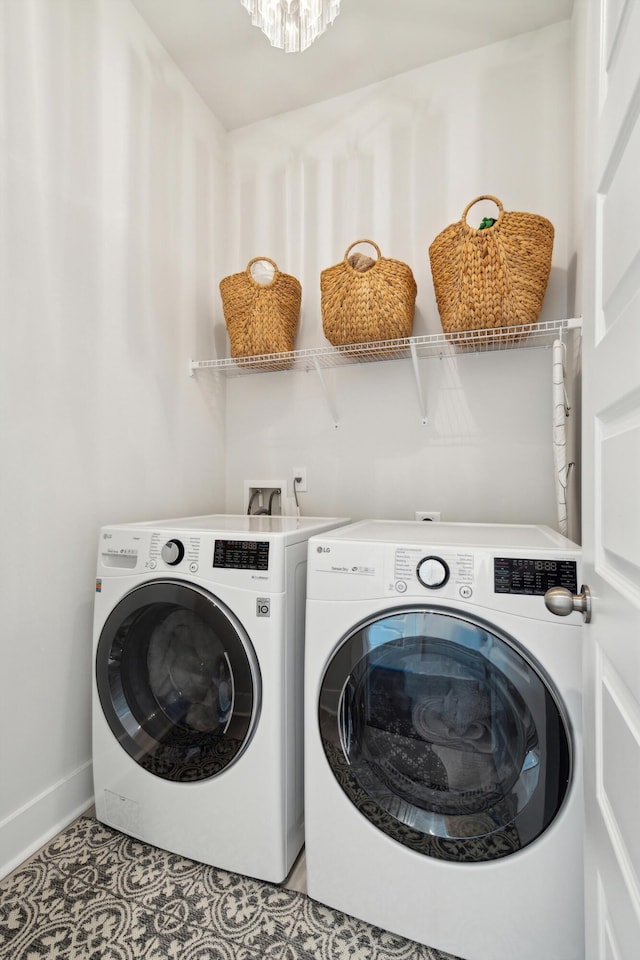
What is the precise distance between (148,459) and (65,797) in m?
1.12

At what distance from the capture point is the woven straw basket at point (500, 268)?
1480 millimetres

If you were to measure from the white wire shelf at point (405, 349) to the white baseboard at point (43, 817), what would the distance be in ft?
5.11

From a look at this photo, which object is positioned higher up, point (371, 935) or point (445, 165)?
point (445, 165)

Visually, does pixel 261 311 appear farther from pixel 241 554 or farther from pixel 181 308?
pixel 241 554

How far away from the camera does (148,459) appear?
5.99 feet

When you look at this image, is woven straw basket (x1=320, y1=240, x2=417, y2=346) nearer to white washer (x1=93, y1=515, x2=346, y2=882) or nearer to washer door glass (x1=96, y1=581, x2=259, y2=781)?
white washer (x1=93, y1=515, x2=346, y2=882)

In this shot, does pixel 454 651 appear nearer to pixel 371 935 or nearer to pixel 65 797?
pixel 371 935

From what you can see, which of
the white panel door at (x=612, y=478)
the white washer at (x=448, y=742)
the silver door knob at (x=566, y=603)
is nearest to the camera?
the white panel door at (x=612, y=478)

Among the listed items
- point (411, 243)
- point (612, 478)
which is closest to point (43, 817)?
point (612, 478)

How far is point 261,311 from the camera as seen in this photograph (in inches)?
74.7

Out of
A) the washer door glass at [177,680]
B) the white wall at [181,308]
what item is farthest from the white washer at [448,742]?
the white wall at [181,308]

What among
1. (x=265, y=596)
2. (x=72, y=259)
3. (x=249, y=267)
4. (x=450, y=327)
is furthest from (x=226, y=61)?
(x=265, y=596)

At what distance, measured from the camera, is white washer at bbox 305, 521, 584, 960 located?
3.22 ft

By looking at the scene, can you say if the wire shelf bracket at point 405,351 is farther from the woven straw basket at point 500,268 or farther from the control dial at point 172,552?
the control dial at point 172,552
